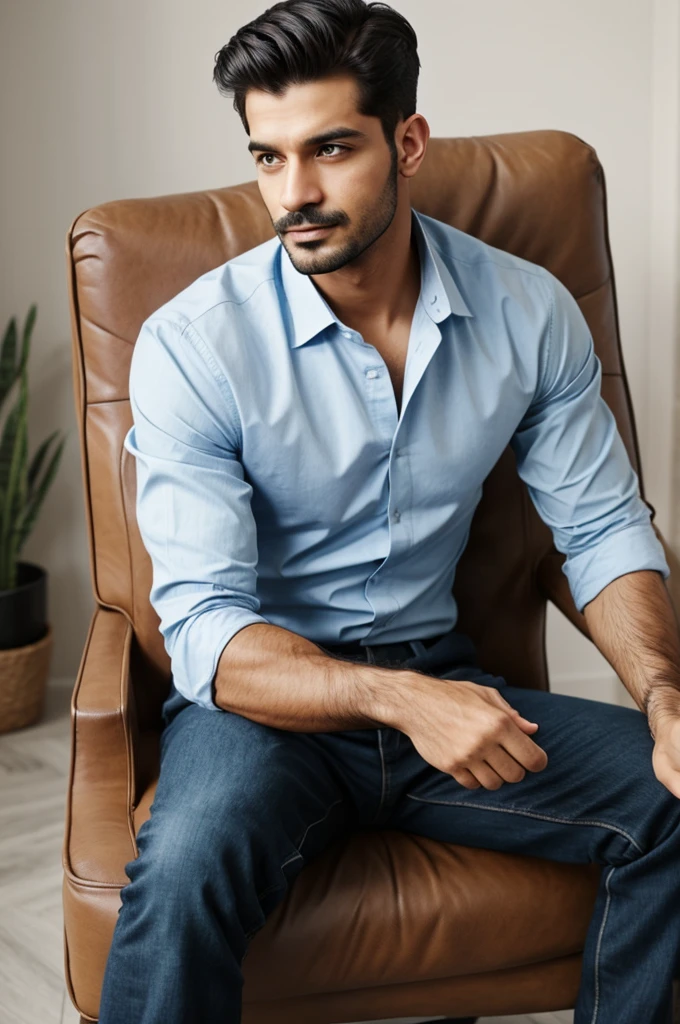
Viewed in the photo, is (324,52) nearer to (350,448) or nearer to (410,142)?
(410,142)

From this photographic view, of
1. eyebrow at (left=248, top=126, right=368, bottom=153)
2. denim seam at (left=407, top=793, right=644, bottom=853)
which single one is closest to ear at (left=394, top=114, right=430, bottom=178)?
eyebrow at (left=248, top=126, right=368, bottom=153)

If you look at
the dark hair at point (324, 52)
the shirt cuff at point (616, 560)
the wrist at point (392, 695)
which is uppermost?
the dark hair at point (324, 52)

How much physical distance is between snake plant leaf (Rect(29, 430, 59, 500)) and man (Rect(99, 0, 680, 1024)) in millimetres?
1064

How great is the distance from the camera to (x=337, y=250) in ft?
4.48

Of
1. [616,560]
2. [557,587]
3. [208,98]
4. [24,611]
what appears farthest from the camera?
[24,611]

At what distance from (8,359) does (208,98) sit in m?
0.70

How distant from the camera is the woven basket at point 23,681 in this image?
241 cm

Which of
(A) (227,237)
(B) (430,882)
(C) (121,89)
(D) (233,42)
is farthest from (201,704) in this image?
(C) (121,89)

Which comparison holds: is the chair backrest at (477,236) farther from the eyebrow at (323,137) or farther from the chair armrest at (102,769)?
the eyebrow at (323,137)

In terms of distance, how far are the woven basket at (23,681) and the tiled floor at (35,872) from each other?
0.14 feet

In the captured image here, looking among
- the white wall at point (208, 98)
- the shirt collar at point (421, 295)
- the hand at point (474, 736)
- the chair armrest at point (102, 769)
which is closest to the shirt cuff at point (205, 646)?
the chair armrest at point (102, 769)

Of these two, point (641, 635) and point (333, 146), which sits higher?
point (333, 146)

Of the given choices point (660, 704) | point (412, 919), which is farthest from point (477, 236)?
point (412, 919)

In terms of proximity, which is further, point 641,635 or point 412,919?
point 641,635
